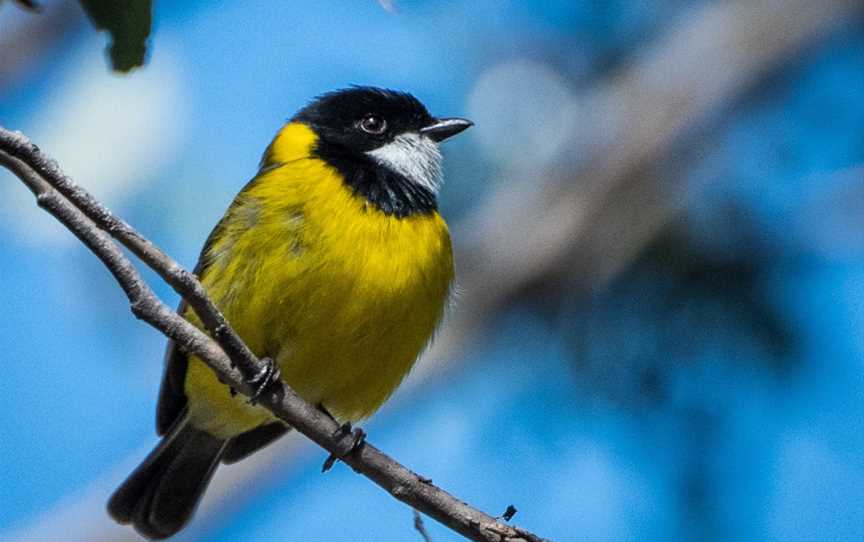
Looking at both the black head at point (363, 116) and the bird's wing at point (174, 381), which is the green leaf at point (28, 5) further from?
the black head at point (363, 116)

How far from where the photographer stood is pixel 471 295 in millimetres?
7234

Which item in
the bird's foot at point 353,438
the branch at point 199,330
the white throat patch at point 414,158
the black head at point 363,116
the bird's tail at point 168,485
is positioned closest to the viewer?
the branch at point 199,330

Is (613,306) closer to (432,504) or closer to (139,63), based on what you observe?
(432,504)

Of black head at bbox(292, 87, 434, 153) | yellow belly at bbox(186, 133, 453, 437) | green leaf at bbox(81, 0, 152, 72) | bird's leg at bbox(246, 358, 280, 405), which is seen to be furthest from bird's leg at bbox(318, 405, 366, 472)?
green leaf at bbox(81, 0, 152, 72)

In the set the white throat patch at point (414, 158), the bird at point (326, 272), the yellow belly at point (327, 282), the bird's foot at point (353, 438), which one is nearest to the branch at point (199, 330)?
the bird's foot at point (353, 438)

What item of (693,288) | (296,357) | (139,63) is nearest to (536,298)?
(693,288)

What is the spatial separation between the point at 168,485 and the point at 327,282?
1718mm

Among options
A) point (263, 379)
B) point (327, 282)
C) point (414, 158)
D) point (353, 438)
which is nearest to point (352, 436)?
point (353, 438)

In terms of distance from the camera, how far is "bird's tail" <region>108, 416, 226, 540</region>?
5.66 meters

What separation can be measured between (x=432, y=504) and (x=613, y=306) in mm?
3566

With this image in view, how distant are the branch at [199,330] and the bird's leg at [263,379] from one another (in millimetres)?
20

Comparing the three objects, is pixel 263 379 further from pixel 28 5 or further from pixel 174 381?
pixel 28 5

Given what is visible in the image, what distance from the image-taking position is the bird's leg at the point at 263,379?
3.86 meters

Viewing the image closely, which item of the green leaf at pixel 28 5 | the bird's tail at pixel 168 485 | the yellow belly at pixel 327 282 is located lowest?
the green leaf at pixel 28 5
